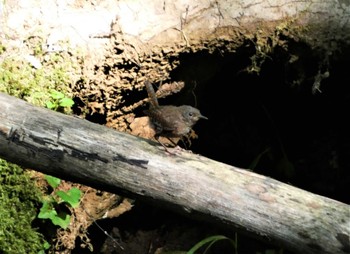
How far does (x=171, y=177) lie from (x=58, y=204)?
1249 mm

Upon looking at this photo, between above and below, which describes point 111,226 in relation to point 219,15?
below

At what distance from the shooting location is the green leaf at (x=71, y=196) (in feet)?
12.0

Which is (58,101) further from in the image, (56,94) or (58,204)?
(58,204)

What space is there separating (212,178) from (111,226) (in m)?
1.93

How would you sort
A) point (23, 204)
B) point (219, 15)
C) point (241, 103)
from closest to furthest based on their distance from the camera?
point (23, 204), point (219, 15), point (241, 103)

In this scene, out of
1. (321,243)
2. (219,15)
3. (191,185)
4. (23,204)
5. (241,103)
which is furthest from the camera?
(241,103)

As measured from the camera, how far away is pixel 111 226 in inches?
177

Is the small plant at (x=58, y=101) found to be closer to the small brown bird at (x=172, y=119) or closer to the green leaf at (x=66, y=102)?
the green leaf at (x=66, y=102)

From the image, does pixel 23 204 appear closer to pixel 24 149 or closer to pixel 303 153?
pixel 24 149

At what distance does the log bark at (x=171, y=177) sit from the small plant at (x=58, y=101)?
695 mm

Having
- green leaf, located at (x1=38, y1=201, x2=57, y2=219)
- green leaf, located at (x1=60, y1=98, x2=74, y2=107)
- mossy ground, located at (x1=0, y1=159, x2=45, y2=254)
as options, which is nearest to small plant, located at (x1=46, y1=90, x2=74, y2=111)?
green leaf, located at (x1=60, y1=98, x2=74, y2=107)

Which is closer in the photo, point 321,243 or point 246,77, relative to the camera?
point 321,243

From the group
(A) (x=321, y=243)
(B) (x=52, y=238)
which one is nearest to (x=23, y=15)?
(B) (x=52, y=238)

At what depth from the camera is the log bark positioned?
2666 mm
